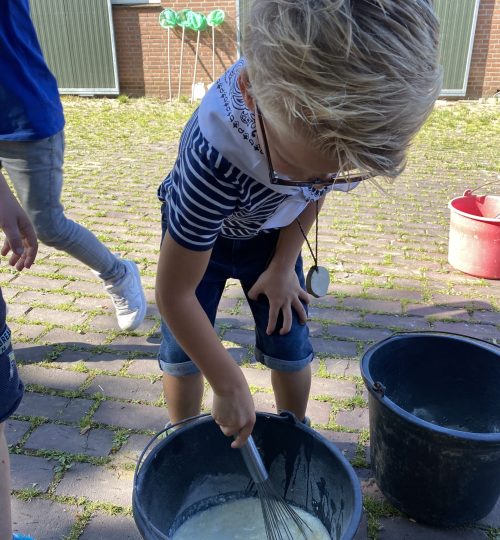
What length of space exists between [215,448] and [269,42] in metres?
1.13

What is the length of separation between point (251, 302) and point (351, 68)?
97 centimetres

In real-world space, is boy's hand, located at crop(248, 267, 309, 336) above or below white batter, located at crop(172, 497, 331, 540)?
above

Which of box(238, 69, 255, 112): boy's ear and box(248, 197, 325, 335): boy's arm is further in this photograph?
box(248, 197, 325, 335): boy's arm

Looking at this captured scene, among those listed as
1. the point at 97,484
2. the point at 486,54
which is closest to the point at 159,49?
the point at 486,54

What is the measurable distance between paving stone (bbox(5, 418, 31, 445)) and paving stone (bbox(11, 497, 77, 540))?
0.90 ft

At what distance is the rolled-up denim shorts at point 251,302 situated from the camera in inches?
64.8

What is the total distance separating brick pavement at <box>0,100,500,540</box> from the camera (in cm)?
170

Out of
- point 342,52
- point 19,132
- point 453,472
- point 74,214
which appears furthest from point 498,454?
point 74,214

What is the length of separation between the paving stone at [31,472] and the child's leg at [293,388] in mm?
739

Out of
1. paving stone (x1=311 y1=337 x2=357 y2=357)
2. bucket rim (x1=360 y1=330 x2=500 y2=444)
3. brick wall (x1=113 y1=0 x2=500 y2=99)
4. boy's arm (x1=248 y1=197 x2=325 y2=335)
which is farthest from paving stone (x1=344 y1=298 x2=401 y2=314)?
brick wall (x1=113 y1=0 x2=500 y2=99)

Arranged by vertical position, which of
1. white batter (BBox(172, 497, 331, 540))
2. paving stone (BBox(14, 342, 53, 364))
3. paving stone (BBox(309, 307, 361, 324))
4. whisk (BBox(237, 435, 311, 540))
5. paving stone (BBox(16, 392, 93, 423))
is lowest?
paving stone (BBox(309, 307, 361, 324))

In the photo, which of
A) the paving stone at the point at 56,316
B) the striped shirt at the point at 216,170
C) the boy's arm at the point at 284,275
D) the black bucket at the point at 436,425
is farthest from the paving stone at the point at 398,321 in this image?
the striped shirt at the point at 216,170

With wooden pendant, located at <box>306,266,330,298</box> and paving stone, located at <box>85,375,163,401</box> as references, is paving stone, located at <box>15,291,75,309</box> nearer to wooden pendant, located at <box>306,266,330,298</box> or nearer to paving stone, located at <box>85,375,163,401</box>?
paving stone, located at <box>85,375,163,401</box>

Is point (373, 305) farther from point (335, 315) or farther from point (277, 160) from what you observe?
point (277, 160)
